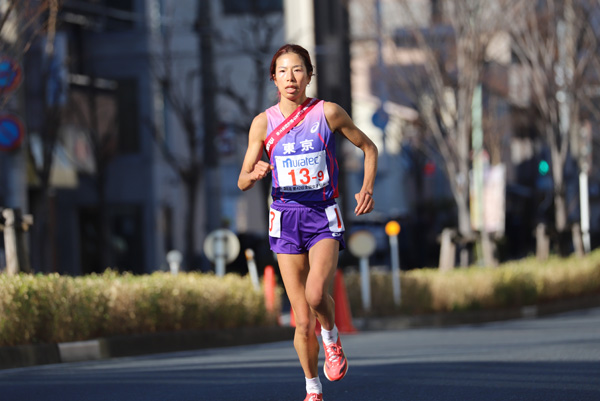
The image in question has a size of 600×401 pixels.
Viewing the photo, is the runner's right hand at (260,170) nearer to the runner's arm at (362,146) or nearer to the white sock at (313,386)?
the runner's arm at (362,146)

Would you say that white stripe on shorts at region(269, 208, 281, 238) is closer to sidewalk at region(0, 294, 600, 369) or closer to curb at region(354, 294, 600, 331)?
sidewalk at region(0, 294, 600, 369)

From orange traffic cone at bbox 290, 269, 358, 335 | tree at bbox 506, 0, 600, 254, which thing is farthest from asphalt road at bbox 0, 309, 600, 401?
tree at bbox 506, 0, 600, 254

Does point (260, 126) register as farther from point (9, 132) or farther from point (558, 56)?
point (558, 56)

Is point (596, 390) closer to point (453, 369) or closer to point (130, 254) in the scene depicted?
point (453, 369)

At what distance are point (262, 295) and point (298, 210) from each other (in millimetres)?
8561

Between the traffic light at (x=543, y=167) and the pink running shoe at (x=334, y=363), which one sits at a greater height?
the traffic light at (x=543, y=167)

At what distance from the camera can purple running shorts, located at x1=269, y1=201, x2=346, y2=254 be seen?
633 cm

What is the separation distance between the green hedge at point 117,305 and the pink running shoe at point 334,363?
4.74m

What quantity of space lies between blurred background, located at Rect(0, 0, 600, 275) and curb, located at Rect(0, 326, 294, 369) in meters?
3.21

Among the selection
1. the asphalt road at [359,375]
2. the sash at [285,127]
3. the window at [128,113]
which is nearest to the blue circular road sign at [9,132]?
the asphalt road at [359,375]

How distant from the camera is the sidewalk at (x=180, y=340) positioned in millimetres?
10555

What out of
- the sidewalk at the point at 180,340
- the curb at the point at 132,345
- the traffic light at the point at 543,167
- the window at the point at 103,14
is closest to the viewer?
the curb at the point at 132,345

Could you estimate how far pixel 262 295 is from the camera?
48.6 ft

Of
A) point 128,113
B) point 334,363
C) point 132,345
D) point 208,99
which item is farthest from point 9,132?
point 128,113
